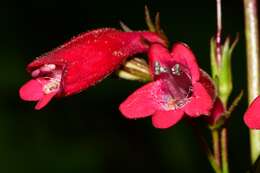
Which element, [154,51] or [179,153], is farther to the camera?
[179,153]

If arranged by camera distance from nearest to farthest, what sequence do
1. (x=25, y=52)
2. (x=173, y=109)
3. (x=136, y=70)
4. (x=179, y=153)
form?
(x=173, y=109)
(x=136, y=70)
(x=179, y=153)
(x=25, y=52)

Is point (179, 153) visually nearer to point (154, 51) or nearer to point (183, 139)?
point (183, 139)

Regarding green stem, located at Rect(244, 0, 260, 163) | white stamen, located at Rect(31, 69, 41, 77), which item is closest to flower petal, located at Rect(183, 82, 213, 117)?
green stem, located at Rect(244, 0, 260, 163)

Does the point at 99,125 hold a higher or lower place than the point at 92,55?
lower

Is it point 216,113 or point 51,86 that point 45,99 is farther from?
point 216,113

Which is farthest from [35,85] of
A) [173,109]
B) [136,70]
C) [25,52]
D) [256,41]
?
[25,52]

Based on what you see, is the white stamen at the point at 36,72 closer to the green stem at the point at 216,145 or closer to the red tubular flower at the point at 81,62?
the red tubular flower at the point at 81,62

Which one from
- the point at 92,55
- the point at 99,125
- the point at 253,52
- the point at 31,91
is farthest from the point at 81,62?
the point at 99,125
